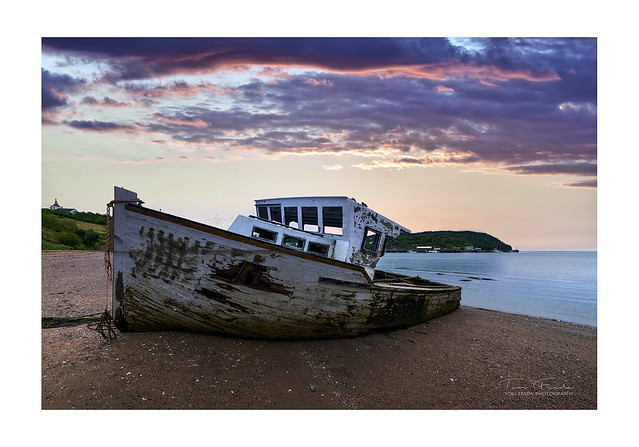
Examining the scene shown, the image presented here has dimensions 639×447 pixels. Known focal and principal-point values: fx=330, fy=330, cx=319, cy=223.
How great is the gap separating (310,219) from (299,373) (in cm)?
310

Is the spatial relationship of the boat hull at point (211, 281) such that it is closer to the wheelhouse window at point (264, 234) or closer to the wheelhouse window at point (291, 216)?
the wheelhouse window at point (264, 234)

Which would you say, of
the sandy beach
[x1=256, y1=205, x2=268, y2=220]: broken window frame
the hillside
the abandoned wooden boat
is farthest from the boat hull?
the hillside

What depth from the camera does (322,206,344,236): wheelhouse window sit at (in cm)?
635

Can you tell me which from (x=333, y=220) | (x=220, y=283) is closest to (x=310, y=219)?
(x=333, y=220)

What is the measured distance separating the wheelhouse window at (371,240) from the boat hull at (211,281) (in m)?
1.71

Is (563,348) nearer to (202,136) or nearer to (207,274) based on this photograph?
(207,274)

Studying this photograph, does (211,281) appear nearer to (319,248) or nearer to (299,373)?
(299,373)

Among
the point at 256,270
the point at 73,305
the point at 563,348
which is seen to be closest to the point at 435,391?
the point at 256,270

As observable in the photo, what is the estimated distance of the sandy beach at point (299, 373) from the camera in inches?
144

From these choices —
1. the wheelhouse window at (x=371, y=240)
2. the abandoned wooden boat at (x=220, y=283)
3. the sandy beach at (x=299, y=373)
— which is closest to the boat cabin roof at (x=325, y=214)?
the wheelhouse window at (x=371, y=240)

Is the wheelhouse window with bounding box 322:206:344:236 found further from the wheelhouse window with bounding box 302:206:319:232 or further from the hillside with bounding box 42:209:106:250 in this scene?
the hillside with bounding box 42:209:106:250

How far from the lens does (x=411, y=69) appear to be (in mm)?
5316

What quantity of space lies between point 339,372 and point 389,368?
0.82 meters

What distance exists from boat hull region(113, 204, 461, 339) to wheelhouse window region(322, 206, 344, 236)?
143 cm
